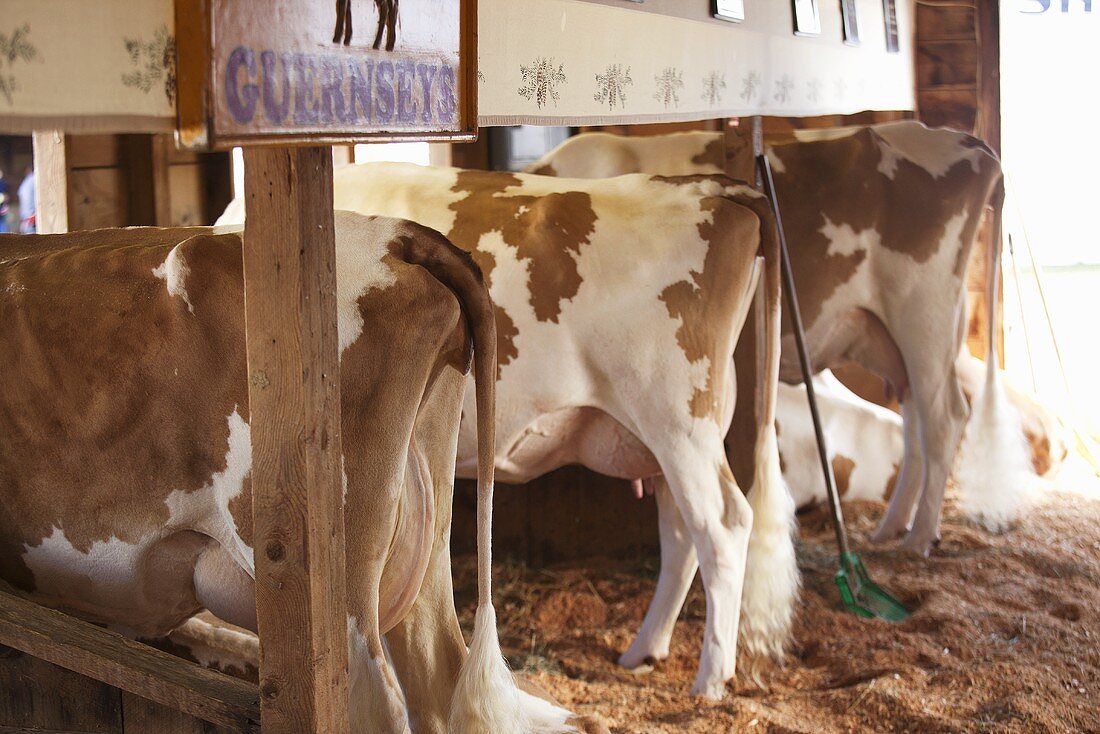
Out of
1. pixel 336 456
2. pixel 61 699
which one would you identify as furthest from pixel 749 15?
pixel 61 699

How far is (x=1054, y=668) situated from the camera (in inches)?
148

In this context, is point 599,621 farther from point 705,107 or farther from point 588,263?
point 705,107

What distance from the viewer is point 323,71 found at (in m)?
1.76

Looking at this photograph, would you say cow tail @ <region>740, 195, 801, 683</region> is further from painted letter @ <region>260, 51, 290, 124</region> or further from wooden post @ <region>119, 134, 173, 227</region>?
wooden post @ <region>119, 134, 173, 227</region>

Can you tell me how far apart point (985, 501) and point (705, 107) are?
2790 mm

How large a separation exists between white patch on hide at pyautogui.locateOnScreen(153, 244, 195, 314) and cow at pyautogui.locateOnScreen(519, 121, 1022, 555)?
9.53 feet

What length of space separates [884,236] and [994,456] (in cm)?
121

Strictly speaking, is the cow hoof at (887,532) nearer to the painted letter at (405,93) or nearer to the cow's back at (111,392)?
the cow's back at (111,392)

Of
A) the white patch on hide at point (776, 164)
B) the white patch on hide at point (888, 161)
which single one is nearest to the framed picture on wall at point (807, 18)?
the white patch on hide at point (776, 164)

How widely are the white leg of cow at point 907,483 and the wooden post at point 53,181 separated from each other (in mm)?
3638

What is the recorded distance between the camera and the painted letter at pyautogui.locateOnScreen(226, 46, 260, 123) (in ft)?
5.34

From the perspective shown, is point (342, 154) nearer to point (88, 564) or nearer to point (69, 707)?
point (88, 564)

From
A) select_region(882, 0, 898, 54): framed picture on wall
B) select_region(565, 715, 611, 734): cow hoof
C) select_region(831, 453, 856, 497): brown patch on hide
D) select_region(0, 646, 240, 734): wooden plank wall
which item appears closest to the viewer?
select_region(0, 646, 240, 734): wooden plank wall

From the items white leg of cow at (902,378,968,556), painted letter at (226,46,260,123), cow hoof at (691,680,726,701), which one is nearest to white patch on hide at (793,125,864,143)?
white leg of cow at (902,378,968,556)
